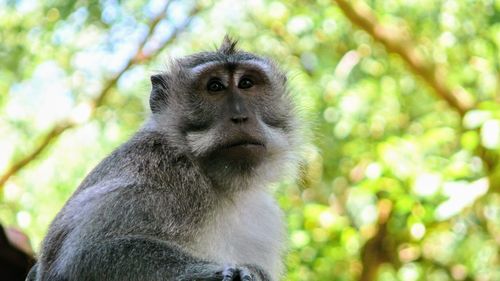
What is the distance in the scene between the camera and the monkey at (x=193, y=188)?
3.68 meters

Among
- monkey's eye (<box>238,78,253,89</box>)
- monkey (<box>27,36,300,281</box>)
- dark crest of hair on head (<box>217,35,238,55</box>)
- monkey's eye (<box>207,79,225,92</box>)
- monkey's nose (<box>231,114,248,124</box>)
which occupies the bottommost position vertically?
monkey (<box>27,36,300,281</box>)

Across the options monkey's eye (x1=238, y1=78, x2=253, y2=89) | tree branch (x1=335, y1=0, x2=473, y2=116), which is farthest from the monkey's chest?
tree branch (x1=335, y1=0, x2=473, y2=116)

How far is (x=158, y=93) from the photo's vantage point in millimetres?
4711

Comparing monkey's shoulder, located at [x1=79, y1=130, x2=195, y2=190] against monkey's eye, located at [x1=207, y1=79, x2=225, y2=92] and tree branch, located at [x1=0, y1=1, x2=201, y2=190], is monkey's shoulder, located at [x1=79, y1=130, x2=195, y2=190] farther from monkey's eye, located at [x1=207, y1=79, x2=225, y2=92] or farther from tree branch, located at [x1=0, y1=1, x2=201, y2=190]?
tree branch, located at [x1=0, y1=1, x2=201, y2=190]

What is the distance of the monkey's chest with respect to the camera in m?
4.07

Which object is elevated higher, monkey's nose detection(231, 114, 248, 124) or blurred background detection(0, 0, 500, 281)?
monkey's nose detection(231, 114, 248, 124)

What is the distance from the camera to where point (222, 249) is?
4.18m

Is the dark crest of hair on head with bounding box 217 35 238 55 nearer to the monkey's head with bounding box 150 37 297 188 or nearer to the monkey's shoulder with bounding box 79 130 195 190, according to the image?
the monkey's head with bounding box 150 37 297 188

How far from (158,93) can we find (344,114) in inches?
199

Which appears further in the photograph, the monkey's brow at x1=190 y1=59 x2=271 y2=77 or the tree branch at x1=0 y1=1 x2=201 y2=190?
the tree branch at x1=0 y1=1 x2=201 y2=190

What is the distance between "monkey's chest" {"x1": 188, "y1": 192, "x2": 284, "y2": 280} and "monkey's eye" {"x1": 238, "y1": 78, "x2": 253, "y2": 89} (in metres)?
0.58

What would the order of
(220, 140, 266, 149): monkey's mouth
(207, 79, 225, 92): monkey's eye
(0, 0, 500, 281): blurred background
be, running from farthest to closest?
(0, 0, 500, 281): blurred background
(207, 79, 225, 92): monkey's eye
(220, 140, 266, 149): monkey's mouth

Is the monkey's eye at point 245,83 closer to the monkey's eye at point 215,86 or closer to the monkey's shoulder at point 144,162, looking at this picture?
the monkey's eye at point 215,86

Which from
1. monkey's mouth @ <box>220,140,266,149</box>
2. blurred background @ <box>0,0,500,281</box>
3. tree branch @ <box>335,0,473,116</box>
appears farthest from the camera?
A: tree branch @ <box>335,0,473,116</box>
